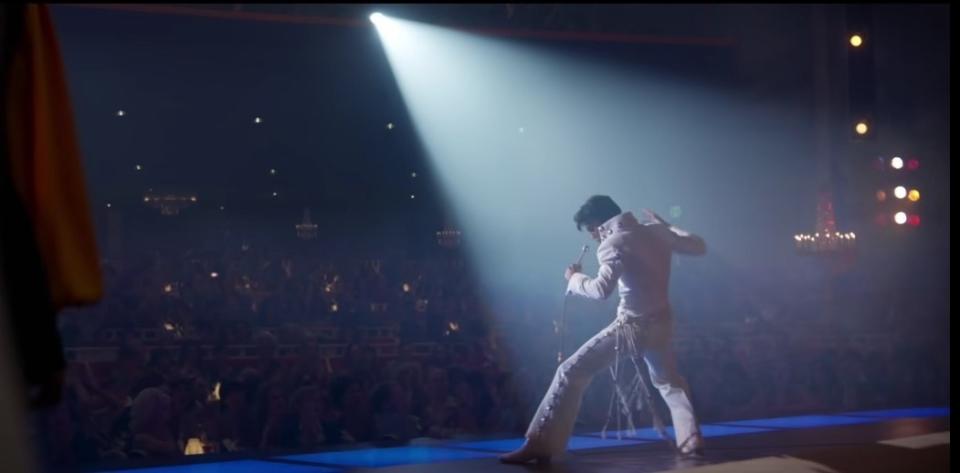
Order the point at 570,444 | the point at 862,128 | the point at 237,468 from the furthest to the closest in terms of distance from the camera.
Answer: the point at 862,128
the point at 570,444
the point at 237,468

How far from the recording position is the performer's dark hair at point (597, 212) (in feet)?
15.9

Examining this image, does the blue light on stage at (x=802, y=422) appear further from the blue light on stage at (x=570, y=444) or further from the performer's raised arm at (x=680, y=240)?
the performer's raised arm at (x=680, y=240)

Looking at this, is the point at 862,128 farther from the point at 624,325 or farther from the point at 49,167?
the point at 49,167

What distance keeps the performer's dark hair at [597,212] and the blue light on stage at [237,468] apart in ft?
5.08

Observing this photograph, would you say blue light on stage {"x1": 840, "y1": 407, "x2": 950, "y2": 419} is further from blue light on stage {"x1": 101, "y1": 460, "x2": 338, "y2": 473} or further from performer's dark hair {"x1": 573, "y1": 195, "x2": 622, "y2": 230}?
blue light on stage {"x1": 101, "y1": 460, "x2": 338, "y2": 473}

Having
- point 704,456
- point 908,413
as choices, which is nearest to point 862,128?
point 908,413

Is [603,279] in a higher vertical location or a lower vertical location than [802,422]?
higher

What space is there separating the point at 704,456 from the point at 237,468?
2.02 m

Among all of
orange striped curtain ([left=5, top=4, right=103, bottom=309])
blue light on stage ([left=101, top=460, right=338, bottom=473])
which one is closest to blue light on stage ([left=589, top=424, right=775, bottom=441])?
blue light on stage ([left=101, top=460, right=338, bottom=473])

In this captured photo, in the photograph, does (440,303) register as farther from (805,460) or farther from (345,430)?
(805,460)

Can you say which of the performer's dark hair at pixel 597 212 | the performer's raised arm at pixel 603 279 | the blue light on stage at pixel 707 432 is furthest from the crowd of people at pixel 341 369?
the performer's dark hair at pixel 597 212

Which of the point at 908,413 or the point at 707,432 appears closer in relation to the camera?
the point at 707,432

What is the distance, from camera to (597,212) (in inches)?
190

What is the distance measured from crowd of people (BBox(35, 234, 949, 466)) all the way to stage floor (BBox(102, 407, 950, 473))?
0.70 m
